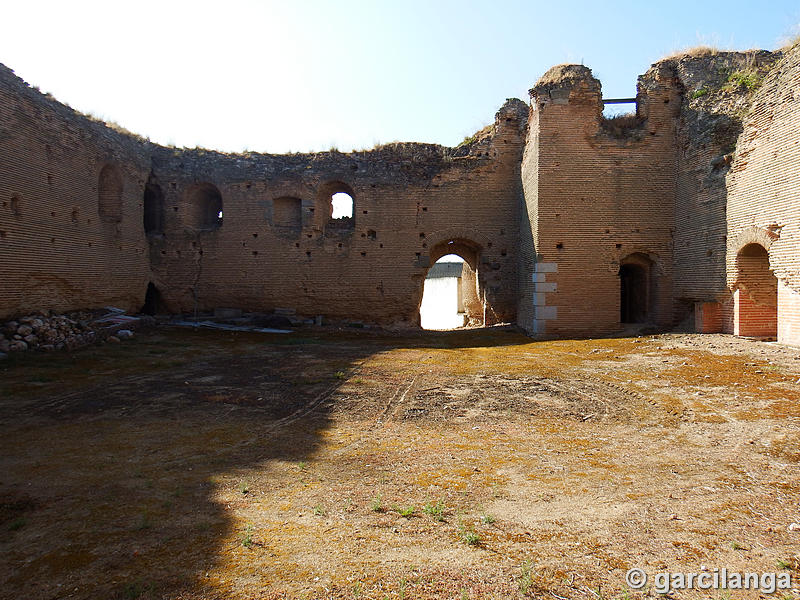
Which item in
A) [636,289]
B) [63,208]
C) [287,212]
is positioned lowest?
[636,289]

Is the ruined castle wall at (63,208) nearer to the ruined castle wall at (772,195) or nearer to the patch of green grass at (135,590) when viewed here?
the patch of green grass at (135,590)

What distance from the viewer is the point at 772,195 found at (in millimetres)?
8664

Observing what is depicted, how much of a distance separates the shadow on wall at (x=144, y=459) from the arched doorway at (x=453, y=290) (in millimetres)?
8000

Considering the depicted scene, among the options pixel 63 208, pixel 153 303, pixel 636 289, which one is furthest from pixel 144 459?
pixel 153 303

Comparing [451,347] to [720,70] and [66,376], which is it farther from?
[720,70]

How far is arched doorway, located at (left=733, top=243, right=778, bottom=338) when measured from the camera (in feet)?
31.0

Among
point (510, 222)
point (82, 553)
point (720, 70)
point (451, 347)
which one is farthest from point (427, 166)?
point (82, 553)

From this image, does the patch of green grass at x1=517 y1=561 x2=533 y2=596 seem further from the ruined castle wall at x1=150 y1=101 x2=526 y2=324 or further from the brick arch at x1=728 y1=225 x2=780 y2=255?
the ruined castle wall at x1=150 y1=101 x2=526 y2=324

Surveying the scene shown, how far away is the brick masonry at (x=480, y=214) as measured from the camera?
9.55 meters

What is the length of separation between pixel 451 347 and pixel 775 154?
776 centimetres

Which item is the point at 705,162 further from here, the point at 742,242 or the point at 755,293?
the point at 755,293

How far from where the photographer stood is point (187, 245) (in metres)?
15.2

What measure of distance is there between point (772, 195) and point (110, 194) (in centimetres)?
1703

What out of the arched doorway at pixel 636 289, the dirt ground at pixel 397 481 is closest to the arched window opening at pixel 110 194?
the dirt ground at pixel 397 481
